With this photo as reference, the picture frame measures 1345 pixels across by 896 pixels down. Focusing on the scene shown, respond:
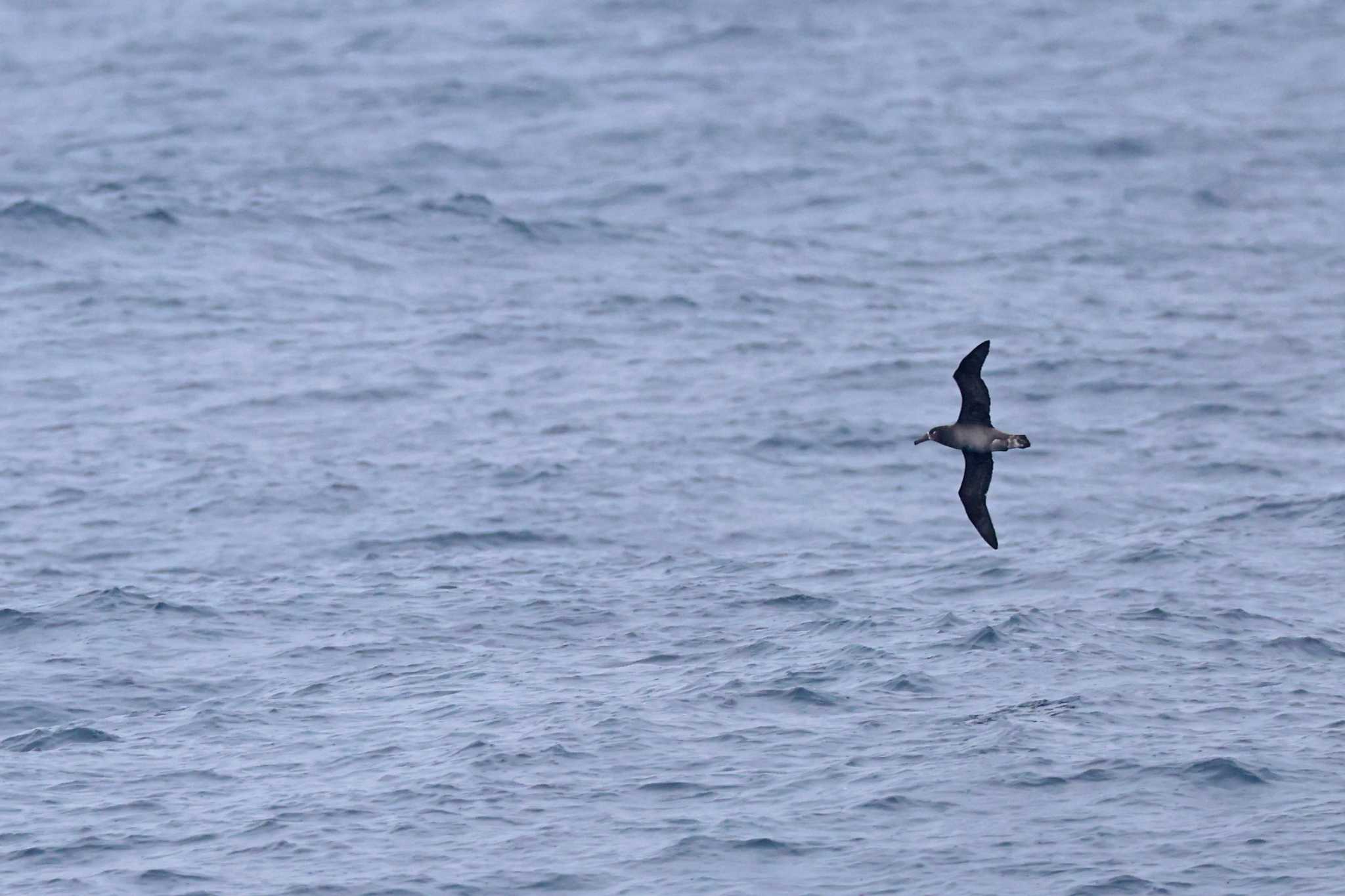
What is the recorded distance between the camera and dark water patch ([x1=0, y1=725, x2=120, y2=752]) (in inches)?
869

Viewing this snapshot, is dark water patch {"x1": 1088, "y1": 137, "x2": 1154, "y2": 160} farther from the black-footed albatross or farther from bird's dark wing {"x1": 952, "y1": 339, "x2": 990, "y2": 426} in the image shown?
bird's dark wing {"x1": 952, "y1": 339, "x2": 990, "y2": 426}

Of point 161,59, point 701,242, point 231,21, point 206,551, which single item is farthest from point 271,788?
point 231,21

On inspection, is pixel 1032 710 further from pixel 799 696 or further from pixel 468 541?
pixel 468 541

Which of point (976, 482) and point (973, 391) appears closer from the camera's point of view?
point (973, 391)

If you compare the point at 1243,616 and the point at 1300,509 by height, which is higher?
the point at 1300,509

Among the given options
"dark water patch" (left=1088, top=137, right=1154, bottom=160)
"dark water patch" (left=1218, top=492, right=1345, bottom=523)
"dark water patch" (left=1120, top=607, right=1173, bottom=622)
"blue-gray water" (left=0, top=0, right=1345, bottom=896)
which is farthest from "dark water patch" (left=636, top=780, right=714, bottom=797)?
"dark water patch" (left=1088, top=137, right=1154, bottom=160)

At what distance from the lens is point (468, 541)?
2747cm

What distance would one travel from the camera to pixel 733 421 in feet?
101

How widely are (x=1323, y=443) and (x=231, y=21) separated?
101ft

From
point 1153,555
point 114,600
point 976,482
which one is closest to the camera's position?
point 976,482

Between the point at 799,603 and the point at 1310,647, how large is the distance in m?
5.57

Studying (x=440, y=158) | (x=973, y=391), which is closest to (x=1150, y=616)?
(x=973, y=391)

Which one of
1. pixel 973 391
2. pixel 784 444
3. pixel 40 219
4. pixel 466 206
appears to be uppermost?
pixel 973 391

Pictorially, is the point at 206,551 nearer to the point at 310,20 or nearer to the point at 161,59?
the point at 161,59
